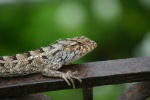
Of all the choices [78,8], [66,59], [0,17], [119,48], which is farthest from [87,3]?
[66,59]

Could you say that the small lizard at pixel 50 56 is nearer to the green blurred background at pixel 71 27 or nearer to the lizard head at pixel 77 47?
the lizard head at pixel 77 47

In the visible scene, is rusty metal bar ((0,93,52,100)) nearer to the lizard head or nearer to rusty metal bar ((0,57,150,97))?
rusty metal bar ((0,57,150,97))

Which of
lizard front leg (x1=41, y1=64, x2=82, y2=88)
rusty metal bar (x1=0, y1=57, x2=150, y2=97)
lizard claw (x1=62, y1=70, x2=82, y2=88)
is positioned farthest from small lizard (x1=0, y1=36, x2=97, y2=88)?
rusty metal bar (x1=0, y1=57, x2=150, y2=97)

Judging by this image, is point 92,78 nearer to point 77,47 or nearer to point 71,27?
point 77,47

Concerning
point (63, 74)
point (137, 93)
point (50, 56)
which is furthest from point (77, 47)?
point (137, 93)

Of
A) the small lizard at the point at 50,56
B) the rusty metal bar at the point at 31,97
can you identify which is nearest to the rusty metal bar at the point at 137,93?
the rusty metal bar at the point at 31,97

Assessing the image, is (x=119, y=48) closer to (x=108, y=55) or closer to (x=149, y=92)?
(x=108, y=55)
